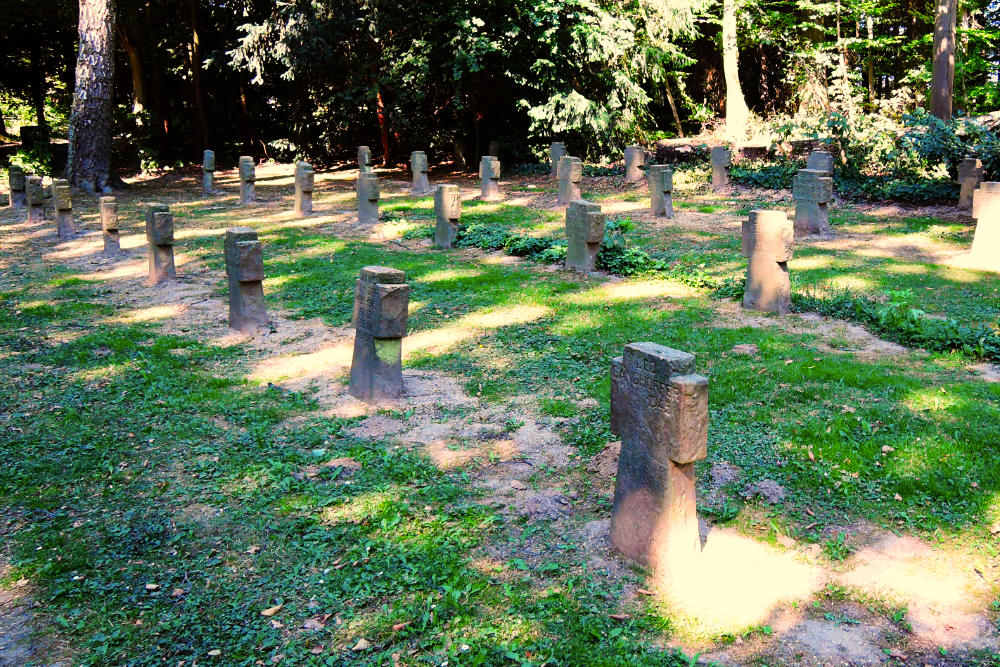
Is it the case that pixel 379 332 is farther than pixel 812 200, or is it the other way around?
pixel 812 200

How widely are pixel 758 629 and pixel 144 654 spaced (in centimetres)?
306

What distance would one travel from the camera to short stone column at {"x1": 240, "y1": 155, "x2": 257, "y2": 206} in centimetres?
1991

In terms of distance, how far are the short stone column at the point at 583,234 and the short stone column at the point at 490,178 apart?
786 cm

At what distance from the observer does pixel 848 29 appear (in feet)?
88.6

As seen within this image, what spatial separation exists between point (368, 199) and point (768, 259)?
29.8 ft

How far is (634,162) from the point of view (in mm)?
20719

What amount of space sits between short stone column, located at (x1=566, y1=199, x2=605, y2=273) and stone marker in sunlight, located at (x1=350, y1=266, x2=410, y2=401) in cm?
463

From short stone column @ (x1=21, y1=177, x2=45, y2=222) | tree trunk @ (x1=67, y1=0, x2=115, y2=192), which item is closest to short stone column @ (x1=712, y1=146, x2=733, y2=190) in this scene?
tree trunk @ (x1=67, y1=0, x2=115, y2=192)

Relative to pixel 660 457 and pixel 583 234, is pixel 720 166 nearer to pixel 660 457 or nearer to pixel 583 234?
pixel 583 234

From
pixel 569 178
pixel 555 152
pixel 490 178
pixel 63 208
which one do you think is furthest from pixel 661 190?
pixel 63 208

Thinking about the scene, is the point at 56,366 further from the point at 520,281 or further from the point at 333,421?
the point at 520,281

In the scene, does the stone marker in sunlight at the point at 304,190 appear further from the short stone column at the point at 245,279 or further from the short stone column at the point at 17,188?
the short stone column at the point at 245,279

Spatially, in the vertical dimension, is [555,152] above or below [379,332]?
above

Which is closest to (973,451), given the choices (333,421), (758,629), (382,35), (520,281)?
(758,629)
